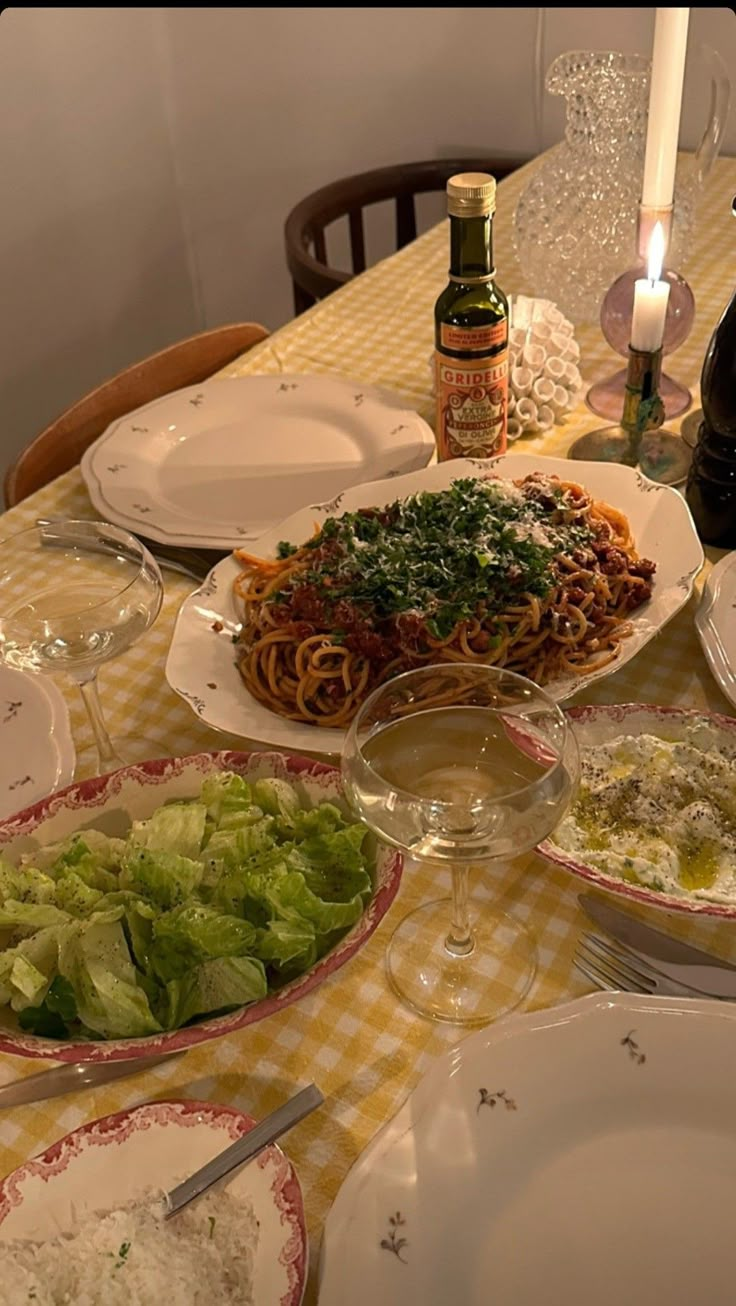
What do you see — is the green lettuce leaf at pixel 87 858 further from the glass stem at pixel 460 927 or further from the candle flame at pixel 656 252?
the candle flame at pixel 656 252

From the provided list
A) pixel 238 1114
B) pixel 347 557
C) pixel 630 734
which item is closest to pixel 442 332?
pixel 347 557

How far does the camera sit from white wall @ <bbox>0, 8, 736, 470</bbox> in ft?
9.14

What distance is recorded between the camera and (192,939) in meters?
0.77

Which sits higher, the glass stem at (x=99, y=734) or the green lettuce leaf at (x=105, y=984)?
the green lettuce leaf at (x=105, y=984)

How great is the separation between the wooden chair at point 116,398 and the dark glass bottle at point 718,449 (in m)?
0.92

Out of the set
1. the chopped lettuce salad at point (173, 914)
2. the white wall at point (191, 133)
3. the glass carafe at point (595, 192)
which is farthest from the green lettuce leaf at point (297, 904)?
the white wall at point (191, 133)

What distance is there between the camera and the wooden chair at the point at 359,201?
228 cm

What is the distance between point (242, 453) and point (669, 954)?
97 cm

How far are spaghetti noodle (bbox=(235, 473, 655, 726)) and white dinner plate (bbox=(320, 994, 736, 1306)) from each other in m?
0.40

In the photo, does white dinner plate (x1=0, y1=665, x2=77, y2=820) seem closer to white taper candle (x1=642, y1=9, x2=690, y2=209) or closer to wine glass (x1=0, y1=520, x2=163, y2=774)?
wine glass (x1=0, y1=520, x2=163, y2=774)

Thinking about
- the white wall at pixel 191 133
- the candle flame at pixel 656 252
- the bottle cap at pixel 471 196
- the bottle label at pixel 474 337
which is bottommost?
the white wall at pixel 191 133

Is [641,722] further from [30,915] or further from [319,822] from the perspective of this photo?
[30,915]

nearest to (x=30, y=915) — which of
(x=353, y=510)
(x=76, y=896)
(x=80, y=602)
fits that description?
(x=76, y=896)

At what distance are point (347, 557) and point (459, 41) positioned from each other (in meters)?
2.24
